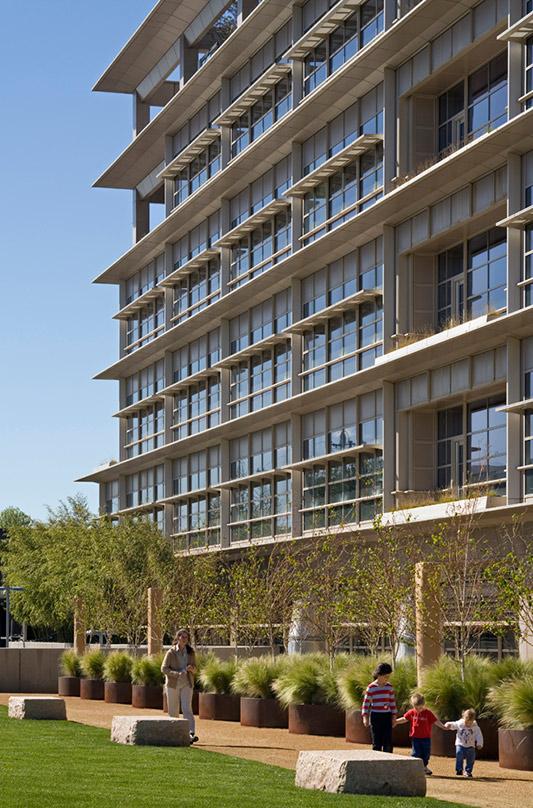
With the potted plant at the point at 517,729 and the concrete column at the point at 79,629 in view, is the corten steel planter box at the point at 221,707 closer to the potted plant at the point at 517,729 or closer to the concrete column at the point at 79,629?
the potted plant at the point at 517,729

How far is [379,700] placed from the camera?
20.7 metres

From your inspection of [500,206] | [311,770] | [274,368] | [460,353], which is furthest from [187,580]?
[311,770]

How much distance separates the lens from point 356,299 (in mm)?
48750

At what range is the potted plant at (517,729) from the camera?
20.8 metres

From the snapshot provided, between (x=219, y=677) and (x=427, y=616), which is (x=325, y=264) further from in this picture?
(x=427, y=616)

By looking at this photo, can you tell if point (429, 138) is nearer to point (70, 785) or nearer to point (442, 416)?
point (442, 416)

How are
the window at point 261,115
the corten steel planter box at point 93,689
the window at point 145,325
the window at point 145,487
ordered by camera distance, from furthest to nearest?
the window at point 145,325, the window at point 145,487, the window at point 261,115, the corten steel planter box at point 93,689

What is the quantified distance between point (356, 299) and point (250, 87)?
45.4ft

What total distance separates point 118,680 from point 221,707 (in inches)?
352

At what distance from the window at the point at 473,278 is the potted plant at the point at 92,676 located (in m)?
14.2

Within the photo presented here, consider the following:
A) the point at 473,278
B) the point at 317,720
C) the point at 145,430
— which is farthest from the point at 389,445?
the point at 145,430

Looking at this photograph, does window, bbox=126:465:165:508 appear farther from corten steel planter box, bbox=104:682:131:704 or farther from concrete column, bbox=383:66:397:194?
corten steel planter box, bbox=104:682:131:704

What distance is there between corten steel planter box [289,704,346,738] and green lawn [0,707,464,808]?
5.05m

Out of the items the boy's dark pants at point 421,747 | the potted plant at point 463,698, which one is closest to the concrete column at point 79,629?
the potted plant at point 463,698
